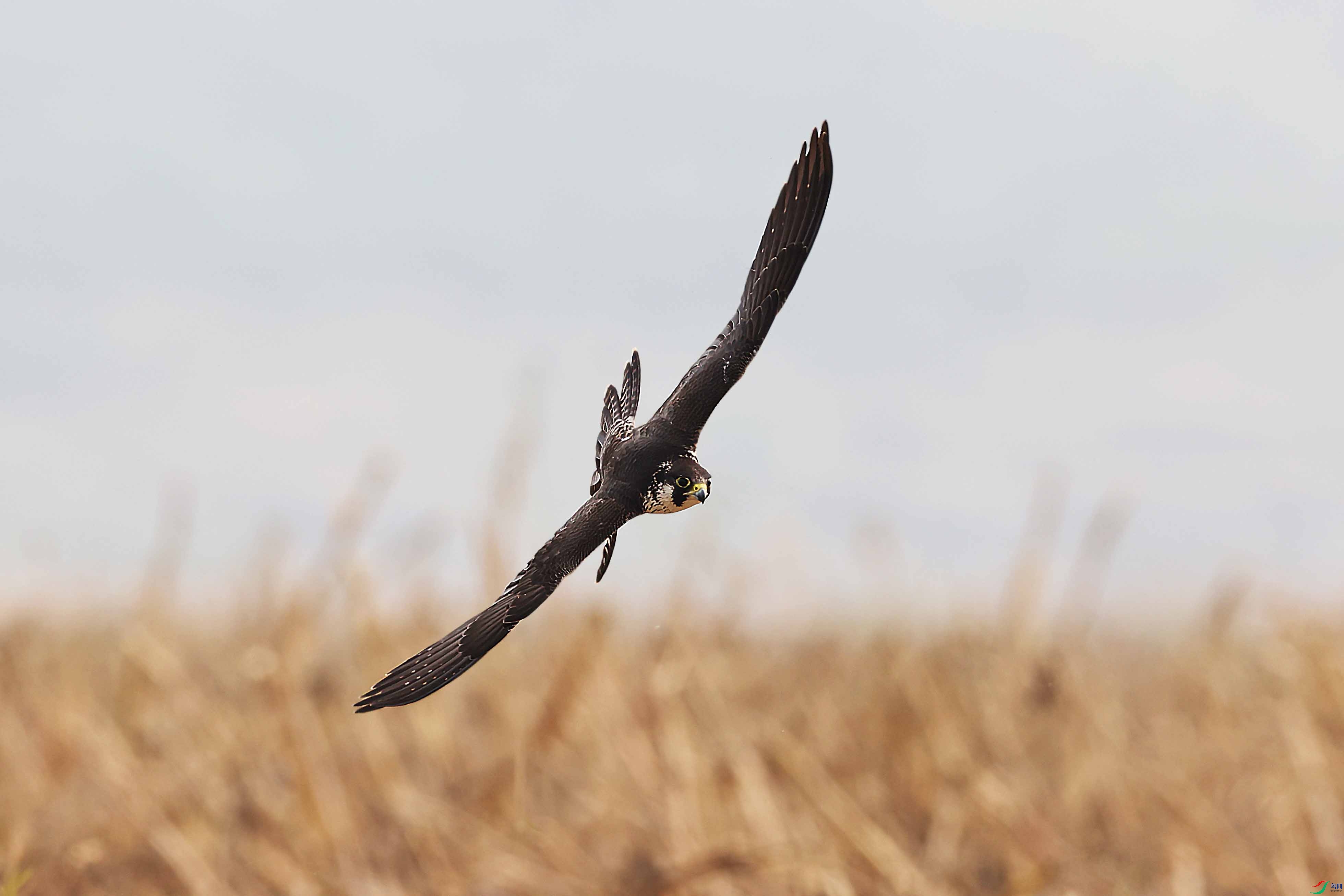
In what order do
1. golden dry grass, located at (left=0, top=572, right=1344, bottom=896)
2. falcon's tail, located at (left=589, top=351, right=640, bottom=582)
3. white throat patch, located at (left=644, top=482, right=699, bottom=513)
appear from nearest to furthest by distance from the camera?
white throat patch, located at (left=644, top=482, right=699, bottom=513) → falcon's tail, located at (left=589, top=351, right=640, bottom=582) → golden dry grass, located at (left=0, top=572, right=1344, bottom=896)

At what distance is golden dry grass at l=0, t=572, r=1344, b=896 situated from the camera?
471 cm

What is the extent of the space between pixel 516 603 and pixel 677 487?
0.49 ft

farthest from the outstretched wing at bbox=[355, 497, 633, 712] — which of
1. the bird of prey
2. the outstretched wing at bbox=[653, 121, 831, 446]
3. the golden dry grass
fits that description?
the golden dry grass

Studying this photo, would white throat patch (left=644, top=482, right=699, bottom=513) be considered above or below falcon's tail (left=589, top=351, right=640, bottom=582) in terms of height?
below

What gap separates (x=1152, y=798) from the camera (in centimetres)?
576

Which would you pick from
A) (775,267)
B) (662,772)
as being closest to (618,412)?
(775,267)

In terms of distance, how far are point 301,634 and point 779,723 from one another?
2628mm

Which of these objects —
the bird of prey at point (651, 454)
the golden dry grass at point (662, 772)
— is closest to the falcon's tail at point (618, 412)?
the bird of prey at point (651, 454)

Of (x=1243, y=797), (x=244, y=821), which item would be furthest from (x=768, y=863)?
(x=1243, y=797)

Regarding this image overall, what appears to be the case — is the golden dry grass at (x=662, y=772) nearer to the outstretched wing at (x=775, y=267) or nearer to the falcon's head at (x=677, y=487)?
the outstretched wing at (x=775, y=267)

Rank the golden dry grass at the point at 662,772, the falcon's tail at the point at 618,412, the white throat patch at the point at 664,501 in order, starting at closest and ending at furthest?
the white throat patch at the point at 664,501 → the falcon's tail at the point at 618,412 → the golden dry grass at the point at 662,772

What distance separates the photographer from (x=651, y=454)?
79 cm

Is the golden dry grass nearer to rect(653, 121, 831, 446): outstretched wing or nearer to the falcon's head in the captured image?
rect(653, 121, 831, 446): outstretched wing

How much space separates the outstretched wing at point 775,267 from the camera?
931mm
